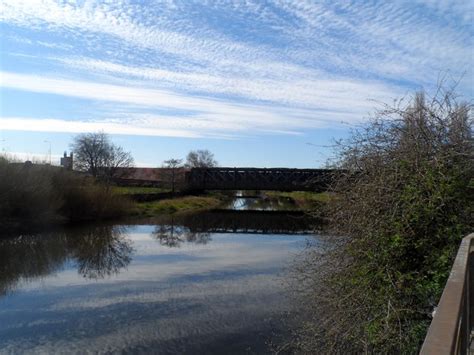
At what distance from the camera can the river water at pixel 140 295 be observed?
11.3m

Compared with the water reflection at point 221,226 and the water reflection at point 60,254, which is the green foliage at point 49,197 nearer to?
the water reflection at point 60,254

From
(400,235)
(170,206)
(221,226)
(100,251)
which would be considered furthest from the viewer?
(170,206)

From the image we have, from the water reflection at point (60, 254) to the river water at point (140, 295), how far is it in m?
A: 0.05

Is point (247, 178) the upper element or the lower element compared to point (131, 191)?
upper

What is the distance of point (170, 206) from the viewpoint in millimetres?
56281

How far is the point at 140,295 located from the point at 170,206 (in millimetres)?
40848

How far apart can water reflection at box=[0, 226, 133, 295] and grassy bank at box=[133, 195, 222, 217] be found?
1676 cm

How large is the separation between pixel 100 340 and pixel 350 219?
6.56 meters

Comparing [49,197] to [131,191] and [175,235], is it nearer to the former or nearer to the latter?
[175,235]

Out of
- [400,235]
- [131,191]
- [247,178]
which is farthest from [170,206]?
[400,235]

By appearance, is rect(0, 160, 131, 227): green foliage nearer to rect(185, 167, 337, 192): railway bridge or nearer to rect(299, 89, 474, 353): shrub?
rect(185, 167, 337, 192): railway bridge

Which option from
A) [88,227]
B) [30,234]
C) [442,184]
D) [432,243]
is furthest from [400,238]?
[88,227]

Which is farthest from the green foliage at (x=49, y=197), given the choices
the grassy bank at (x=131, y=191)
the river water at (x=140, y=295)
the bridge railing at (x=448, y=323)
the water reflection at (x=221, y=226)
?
the bridge railing at (x=448, y=323)

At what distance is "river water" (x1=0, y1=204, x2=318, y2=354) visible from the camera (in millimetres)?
11305
